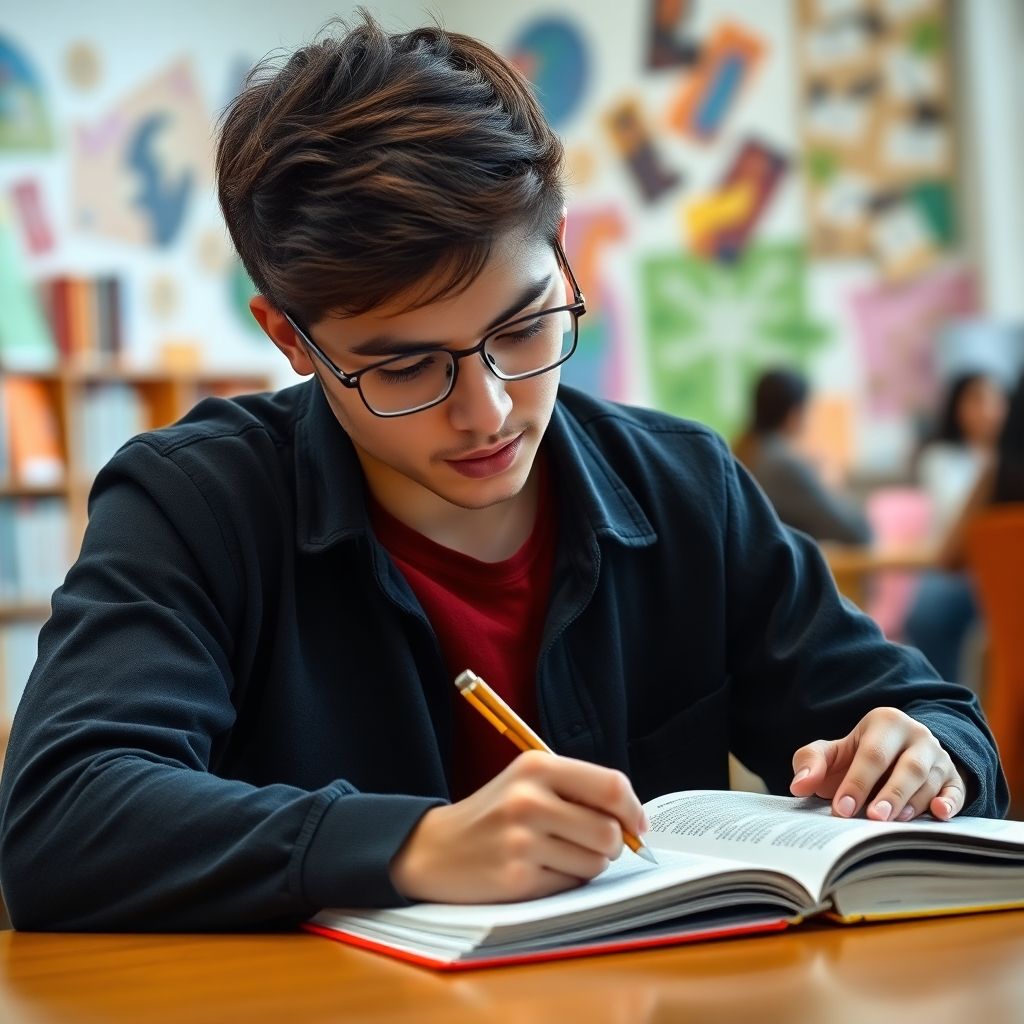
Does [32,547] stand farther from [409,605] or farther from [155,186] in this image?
[409,605]

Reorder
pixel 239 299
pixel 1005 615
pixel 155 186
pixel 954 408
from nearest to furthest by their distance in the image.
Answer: pixel 1005 615 → pixel 155 186 → pixel 239 299 → pixel 954 408

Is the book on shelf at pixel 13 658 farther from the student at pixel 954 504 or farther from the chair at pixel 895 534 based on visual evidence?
the chair at pixel 895 534

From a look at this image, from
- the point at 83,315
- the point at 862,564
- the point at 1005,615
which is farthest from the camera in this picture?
the point at 83,315

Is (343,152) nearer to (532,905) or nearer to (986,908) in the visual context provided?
(532,905)

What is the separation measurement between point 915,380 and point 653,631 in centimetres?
554

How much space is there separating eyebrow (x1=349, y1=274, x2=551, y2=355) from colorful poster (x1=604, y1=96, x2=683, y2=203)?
5.65 m

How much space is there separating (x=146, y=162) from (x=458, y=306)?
4.94m

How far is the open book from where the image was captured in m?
0.85

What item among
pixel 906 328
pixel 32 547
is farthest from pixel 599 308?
pixel 32 547

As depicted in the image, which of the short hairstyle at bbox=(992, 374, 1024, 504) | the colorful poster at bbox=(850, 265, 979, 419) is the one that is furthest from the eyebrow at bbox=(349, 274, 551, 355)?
the colorful poster at bbox=(850, 265, 979, 419)

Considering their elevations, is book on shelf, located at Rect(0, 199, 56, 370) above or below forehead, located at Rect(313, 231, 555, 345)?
below

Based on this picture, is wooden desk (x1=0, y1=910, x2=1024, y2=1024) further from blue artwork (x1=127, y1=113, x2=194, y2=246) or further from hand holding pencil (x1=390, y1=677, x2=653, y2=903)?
blue artwork (x1=127, y1=113, x2=194, y2=246)

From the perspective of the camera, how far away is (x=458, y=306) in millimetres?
1157

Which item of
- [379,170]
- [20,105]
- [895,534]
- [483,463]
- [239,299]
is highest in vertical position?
[20,105]
